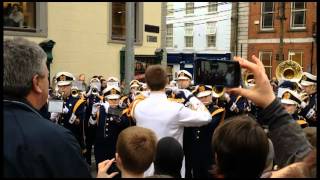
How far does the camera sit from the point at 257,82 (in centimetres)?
193

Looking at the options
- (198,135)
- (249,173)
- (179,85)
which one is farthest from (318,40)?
(179,85)

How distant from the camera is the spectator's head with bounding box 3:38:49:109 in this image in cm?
184

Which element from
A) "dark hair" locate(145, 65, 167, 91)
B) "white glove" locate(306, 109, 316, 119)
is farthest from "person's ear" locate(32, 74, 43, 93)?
"white glove" locate(306, 109, 316, 119)

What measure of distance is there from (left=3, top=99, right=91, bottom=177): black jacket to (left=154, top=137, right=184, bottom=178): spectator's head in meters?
1.15

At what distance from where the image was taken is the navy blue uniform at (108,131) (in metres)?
6.43

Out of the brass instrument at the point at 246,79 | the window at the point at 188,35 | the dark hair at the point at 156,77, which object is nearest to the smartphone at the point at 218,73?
the brass instrument at the point at 246,79

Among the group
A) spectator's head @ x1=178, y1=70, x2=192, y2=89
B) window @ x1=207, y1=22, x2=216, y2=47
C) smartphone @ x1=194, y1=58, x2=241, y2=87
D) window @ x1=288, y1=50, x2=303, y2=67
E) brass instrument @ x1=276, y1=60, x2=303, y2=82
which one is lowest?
spectator's head @ x1=178, y1=70, x2=192, y2=89

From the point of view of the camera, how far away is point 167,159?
296 centimetres

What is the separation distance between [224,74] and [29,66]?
924 mm

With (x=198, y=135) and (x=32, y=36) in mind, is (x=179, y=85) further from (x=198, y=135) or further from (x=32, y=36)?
(x=32, y=36)

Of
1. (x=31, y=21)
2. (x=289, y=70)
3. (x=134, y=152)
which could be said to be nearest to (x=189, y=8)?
(x=31, y=21)

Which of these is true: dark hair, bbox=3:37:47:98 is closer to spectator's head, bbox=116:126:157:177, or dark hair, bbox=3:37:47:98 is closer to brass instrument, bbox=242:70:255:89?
spectator's head, bbox=116:126:157:177

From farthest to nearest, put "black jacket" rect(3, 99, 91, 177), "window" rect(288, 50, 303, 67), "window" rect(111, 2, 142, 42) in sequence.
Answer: "window" rect(288, 50, 303, 67)
"window" rect(111, 2, 142, 42)
"black jacket" rect(3, 99, 91, 177)

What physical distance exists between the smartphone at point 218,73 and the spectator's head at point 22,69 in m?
0.84
